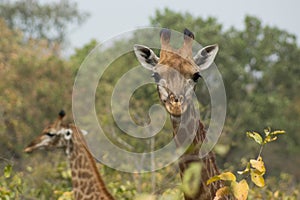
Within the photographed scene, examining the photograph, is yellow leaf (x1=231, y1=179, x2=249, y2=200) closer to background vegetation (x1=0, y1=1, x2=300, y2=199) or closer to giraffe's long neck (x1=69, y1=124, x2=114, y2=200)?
giraffe's long neck (x1=69, y1=124, x2=114, y2=200)

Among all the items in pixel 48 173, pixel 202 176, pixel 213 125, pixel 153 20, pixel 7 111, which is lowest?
pixel 202 176

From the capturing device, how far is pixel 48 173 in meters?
14.5

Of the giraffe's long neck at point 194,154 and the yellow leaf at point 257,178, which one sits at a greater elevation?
the giraffe's long neck at point 194,154

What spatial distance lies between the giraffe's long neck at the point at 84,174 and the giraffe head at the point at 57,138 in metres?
0.15

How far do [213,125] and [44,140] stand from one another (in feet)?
16.8

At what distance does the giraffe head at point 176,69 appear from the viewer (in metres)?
5.15

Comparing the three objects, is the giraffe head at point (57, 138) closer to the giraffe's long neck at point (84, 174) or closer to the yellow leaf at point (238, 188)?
the giraffe's long neck at point (84, 174)

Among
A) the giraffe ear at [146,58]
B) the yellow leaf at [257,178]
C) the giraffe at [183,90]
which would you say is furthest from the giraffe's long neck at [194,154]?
the yellow leaf at [257,178]

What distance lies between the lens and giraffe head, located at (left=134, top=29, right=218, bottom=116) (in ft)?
16.9

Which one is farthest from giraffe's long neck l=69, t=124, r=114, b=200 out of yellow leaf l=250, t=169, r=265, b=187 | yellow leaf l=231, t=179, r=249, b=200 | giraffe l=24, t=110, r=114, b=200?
yellow leaf l=231, t=179, r=249, b=200

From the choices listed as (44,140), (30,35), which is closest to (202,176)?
(44,140)

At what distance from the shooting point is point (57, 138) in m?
10.6

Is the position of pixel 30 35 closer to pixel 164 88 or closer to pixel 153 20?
pixel 153 20

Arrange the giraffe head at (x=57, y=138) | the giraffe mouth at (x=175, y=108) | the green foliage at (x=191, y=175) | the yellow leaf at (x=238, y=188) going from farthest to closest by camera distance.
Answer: the giraffe head at (x=57, y=138) → the giraffe mouth at (x=175, y=108) → the yellow leaf at (x=238, y=188) → the green foliage at (x=191, y=175)
